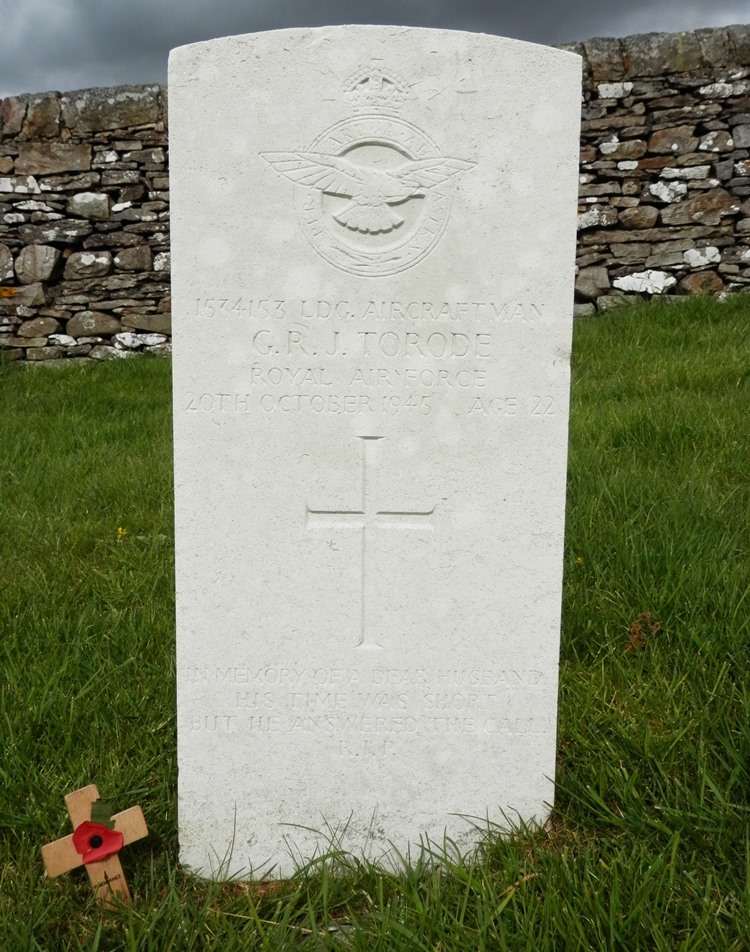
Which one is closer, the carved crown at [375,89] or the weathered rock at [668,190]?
the carved crown at [375,89]

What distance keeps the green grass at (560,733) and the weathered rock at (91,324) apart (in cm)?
332

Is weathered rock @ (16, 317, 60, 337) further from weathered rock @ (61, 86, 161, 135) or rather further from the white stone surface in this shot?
the white stone surface

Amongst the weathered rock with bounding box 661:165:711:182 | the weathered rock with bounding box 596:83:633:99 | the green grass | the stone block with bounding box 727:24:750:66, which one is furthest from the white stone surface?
the green grass

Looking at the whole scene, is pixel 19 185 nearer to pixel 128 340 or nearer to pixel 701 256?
pixel 128 340

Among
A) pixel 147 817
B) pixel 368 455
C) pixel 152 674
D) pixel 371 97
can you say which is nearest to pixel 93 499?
pixel 152 674

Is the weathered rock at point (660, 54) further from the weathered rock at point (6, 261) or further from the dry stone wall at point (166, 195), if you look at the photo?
the weathered rock at point (6, 261)


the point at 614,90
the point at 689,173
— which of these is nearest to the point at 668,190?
the point at 689,173

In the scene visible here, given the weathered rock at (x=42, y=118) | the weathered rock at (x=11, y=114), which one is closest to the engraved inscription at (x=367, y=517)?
the weathered rock at (x=42, y=118)

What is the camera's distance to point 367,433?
1847 mm

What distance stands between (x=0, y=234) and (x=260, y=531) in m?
6.33

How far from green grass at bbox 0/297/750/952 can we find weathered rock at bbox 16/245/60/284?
3.49m

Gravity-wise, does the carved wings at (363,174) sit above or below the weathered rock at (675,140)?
below

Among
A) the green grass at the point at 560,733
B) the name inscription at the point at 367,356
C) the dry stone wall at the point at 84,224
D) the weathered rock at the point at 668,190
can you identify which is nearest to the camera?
the green grass at the point at 560,733

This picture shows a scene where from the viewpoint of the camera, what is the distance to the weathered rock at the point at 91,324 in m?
7.17
